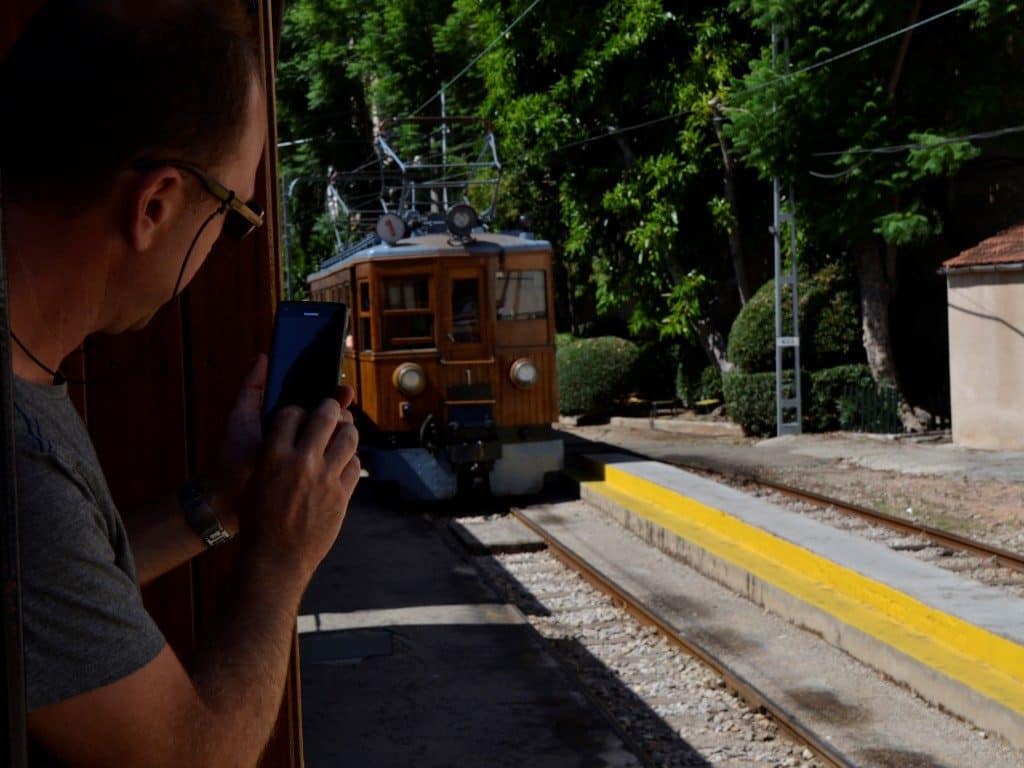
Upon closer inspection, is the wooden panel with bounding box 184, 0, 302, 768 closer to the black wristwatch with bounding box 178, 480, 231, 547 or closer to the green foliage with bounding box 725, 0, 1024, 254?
the black wristwatch with bounding box 178, 480, 231, 547

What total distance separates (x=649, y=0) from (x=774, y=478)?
33.1 ft

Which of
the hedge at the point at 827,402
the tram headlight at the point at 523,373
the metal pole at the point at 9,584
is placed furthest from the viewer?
the hedge at the point at 827,402

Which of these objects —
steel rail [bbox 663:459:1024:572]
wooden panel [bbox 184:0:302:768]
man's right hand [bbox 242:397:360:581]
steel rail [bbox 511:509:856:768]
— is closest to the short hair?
man's right hand [bbox 242:397:360:581]

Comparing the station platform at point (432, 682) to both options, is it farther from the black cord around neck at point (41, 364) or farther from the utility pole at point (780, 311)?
the utility pole at point (780, 311)

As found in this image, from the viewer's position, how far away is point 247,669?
4.50 feet

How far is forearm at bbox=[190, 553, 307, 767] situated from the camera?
131 centimetres

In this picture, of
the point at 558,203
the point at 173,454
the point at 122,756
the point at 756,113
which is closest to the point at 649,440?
the point at 756,113

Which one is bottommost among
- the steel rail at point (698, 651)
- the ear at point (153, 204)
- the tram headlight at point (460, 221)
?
the steel rail at point (698, 651)

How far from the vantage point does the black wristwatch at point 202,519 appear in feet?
6.52

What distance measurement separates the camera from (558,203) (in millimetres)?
26703

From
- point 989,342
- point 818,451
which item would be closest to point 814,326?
point 818,451

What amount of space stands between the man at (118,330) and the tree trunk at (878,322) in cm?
1884

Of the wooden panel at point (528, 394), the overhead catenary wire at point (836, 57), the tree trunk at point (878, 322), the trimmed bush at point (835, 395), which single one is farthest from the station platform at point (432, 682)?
the tree trunk at point (878, 322)

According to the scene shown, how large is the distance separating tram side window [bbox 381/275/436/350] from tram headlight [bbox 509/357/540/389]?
2.98 ft
